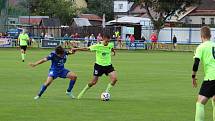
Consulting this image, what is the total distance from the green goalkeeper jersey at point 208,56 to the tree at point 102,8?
12416 cm

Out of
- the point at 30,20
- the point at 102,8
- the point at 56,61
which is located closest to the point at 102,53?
the point at 56,61

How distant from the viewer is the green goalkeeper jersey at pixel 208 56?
12680mm

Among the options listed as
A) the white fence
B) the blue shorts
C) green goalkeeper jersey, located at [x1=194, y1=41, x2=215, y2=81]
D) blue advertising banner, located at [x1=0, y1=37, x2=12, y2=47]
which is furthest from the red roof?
green goalkeeper jersey, located at [x1=194, y1=41, x2=215, y2=81]

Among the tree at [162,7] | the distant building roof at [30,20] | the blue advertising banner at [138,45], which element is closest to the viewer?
the blue advertising banner at [138,45]

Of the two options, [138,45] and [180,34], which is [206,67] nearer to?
[138,45]

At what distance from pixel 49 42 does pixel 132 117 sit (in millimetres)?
49025

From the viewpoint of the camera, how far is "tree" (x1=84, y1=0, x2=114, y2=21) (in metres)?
140

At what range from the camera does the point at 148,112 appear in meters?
16.0

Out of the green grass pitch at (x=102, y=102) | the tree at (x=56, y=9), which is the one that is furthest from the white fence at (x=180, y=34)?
the green grass pitch at (x=102, y=102)

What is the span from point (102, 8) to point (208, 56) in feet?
430

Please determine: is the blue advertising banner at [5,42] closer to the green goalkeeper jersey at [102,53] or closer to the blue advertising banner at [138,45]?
the blue advertising banner at [138,45]

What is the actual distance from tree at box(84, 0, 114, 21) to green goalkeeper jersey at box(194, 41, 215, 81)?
124 metres

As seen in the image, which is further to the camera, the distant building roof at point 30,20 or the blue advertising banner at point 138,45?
the distant building roof at point 30,20

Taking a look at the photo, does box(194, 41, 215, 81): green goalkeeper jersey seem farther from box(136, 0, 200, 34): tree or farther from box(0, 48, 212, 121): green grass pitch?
box(136, 0, 200, 34): tree
